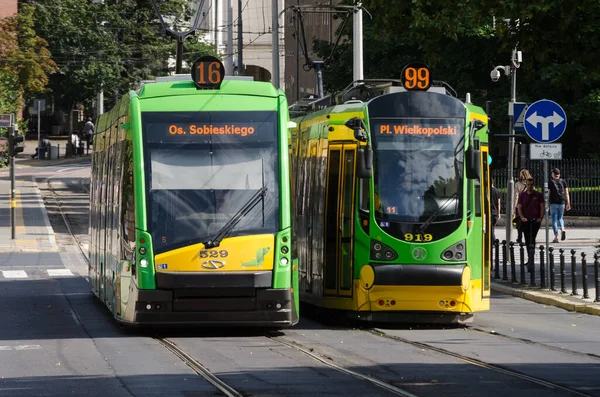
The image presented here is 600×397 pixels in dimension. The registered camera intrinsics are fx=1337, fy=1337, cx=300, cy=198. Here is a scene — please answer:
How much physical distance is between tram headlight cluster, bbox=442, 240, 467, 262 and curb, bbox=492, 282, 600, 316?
134 inches

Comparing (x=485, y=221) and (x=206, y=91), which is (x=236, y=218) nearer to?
(x=206, y=91)

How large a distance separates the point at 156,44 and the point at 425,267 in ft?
208

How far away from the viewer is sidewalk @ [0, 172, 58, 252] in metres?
37.0

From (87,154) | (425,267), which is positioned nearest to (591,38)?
(425,267)

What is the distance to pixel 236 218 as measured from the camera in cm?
1525

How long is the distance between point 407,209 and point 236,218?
7.89 ft

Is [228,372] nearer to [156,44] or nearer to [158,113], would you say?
[158,113]

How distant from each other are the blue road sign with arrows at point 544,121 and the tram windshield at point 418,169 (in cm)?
545

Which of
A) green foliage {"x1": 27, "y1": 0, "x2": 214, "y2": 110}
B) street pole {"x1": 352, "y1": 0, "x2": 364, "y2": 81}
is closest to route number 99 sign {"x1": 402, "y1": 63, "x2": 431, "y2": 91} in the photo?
street pole {"x1": 352, "y1": 0, "x2": 364, "y2": 81}

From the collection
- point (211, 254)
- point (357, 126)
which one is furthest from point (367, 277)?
point (211, 254)

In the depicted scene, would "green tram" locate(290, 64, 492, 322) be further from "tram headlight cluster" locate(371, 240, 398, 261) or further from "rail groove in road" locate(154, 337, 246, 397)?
"rail groove in road" locate(154, 337, 246, 397)

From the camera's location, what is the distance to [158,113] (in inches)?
615

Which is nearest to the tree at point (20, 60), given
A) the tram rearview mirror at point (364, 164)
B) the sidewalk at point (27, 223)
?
the sidewalk at point (27, 223)

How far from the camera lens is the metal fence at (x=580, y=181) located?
41.2m
